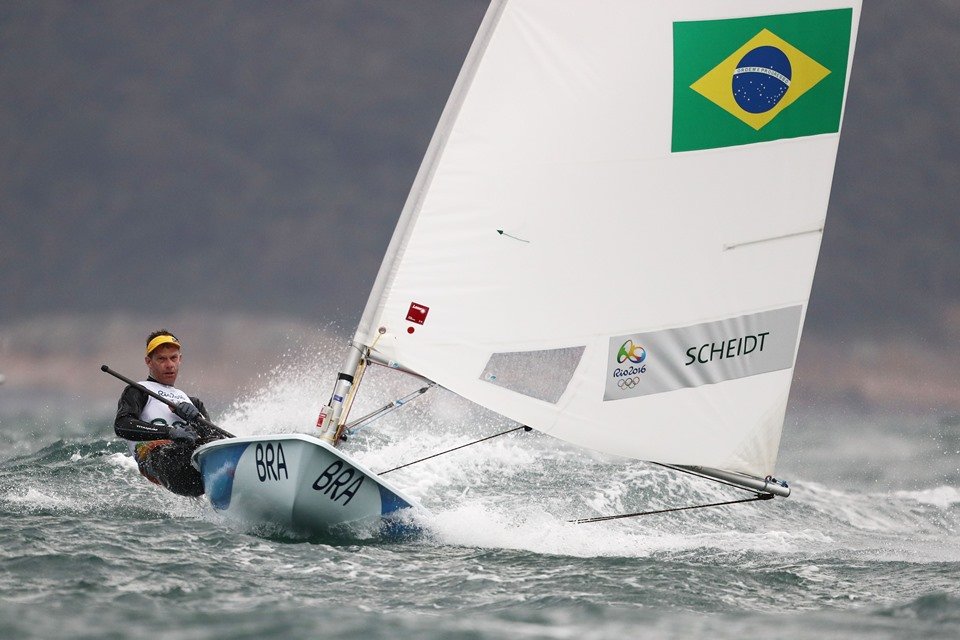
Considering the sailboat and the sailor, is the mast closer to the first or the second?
the sailboat

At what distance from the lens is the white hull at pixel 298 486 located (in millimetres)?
6023

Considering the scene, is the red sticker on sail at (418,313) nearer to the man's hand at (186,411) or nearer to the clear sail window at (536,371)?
the clear sail window at (536,371)

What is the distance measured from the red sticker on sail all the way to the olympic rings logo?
127cm

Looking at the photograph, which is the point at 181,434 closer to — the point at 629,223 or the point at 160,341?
the point at 160,341

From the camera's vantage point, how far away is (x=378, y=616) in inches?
181

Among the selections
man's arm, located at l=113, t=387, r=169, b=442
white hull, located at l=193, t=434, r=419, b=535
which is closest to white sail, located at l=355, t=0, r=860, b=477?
white hull, located at l=193, t=434, r=419, b=535

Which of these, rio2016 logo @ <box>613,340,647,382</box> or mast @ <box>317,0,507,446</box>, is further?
rio2016 logo @ <box>613,340,647,382</box>

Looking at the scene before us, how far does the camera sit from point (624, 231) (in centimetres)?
682

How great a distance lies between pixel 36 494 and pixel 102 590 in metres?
3.51

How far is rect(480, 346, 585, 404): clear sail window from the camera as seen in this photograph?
6688 mm

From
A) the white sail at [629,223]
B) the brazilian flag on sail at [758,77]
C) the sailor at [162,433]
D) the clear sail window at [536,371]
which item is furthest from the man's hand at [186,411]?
the brazilian flag on sail at [758,77]

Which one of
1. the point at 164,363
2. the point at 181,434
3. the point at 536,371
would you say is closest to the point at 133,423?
the point at 181,434

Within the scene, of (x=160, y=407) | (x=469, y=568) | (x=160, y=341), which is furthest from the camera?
(x=160, y=341)

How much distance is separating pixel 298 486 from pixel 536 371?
1664mm
